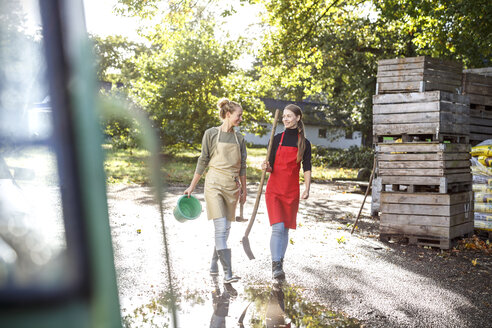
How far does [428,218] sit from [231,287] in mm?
4027

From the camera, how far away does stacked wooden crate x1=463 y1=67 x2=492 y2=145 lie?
914 centimetres

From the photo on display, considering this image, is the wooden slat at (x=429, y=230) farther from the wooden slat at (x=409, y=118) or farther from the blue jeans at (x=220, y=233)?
the blue jeans at (x=220, y=233)

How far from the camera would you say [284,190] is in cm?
564

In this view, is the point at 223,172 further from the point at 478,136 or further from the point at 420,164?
the point at 478,136

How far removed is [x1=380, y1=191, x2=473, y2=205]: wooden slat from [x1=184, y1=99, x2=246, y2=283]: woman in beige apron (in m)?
3.50

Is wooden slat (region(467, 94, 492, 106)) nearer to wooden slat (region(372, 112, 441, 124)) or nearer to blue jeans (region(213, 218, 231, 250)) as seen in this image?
wooden slat (region(372, 112, 441, 124))

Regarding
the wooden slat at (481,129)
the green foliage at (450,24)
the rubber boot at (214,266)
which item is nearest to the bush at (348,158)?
the green foliage at (450,24)

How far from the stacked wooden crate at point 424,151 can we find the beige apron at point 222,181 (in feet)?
11.6

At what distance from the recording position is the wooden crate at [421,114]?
7656 mm

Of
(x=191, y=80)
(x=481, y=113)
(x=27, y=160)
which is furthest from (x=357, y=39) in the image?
(x=27, y=160)

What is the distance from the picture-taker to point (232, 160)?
5.30 m

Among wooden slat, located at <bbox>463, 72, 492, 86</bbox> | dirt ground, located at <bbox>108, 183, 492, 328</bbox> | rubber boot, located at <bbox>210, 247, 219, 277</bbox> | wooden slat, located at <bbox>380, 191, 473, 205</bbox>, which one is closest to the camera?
dirt ground, located at <bbox>108, 183, 492, 328</bbox>

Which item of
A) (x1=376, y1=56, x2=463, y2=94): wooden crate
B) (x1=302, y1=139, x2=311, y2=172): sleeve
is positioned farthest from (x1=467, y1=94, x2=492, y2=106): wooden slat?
(x1=302, y1=139, x2=311, y2=172): sleeve

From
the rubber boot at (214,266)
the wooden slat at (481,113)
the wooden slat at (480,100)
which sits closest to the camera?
the rubber boot at (214,266)
